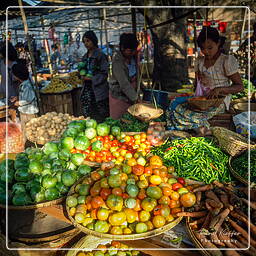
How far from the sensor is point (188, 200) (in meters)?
2.00

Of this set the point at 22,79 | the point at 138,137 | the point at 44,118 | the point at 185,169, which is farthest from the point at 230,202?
the point at 22,79

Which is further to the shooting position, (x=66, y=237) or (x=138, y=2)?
(x=138, y=2)

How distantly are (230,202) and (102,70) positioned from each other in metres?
4.27

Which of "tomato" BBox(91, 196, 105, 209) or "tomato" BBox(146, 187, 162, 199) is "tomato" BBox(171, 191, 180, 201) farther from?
"tomato" BBox(91, 196, 105, 209)

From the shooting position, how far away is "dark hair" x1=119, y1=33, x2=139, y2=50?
398 cm

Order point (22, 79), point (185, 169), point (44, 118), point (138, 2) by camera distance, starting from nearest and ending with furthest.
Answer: point (185, 169) → point (44, 118) → point (22, 79) → point (138, 2)

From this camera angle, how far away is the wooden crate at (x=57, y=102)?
6.41 metres

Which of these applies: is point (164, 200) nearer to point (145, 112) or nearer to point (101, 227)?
point (101, 227)

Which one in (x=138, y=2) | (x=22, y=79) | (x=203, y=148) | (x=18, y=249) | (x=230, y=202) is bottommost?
(x=18, y=249)

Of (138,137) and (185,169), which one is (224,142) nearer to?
(185,169)

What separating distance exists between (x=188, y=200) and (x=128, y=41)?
2.95 metres

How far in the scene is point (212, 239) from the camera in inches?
67.9

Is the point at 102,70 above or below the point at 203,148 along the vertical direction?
above

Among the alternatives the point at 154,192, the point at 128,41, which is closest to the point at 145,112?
the point at 128,41
